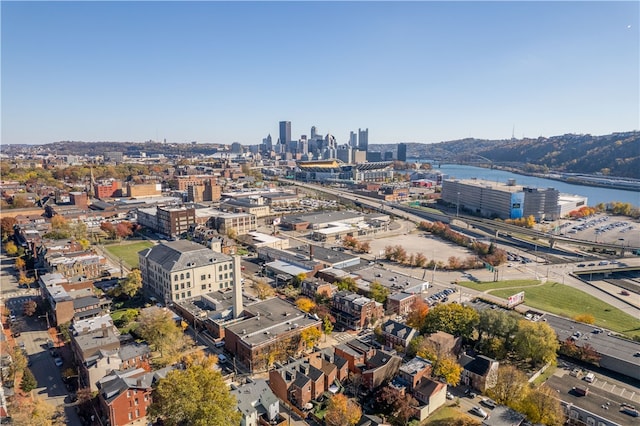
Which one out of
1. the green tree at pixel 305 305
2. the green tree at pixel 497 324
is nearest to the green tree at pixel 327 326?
the green tree at pixel 305 305

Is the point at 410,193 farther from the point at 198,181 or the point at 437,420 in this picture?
the point at 437,420

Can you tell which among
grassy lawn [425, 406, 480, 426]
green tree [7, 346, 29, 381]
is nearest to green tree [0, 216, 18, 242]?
green tree [7, 346, 29, 381]

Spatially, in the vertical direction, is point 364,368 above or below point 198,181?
below

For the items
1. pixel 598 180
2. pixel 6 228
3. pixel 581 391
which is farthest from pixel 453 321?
pixel 598 180

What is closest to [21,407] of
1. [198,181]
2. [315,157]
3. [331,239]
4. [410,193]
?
[331,239]

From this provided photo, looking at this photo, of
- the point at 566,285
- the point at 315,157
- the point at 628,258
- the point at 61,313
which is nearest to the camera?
the point at 61,313

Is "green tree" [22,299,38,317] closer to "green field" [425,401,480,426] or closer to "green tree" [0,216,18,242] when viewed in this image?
"green field" [425,401,480,426]

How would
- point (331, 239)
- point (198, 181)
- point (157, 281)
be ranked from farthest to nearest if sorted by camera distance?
point (198, 181) → point (331, 239) → point (157, 281)
